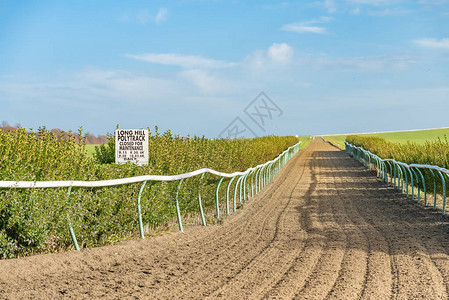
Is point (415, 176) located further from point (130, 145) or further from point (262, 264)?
point (262, 264)

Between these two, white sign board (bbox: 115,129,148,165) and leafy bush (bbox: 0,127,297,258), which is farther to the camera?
white sign board (bbox: 115,129,148,165)

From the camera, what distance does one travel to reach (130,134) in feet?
35.0

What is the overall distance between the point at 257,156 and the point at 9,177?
1291 centimetres

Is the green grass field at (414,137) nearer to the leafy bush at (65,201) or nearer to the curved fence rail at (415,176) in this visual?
the curved fence rail at (415,176)

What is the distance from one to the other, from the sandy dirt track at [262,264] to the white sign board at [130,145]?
2458mm

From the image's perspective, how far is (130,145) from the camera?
34.8 ft

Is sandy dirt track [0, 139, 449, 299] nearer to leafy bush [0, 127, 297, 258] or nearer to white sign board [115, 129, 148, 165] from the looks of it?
leafy bush [0, 127, 297, 258]

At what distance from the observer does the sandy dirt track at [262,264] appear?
466 cm

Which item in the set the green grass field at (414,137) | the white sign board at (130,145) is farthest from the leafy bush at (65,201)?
the green grass field at (414,137)

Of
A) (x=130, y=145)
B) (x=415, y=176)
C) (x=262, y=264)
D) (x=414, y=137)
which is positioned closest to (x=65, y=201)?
(x=262, y=264)

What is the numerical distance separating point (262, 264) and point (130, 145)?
18.3 ft

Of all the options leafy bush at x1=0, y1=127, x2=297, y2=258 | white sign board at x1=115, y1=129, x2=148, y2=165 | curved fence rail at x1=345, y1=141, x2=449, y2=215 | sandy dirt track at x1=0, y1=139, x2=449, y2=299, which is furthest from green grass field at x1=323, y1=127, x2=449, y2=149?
leafy bush at x1=0, y1=127, x2=297, y2=258

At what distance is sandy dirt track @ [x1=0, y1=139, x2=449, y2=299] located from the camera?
4.66m

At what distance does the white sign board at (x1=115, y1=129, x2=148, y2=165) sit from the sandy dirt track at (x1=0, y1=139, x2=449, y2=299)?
2.46 metres
